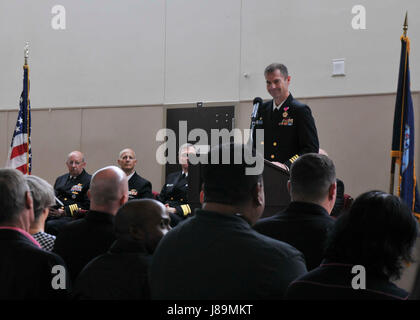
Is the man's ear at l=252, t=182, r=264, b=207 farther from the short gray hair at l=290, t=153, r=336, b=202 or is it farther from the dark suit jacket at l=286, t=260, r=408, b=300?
the short gray hair at l=290, t=153, r=336, b=202

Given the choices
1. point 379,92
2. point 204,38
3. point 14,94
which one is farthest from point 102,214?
point 14,94

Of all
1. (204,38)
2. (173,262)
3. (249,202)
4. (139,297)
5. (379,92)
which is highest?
(204,38)

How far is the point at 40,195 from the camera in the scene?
7.39 feet

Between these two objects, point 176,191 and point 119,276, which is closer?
point 119,276

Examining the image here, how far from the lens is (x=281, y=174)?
3154 millimetres

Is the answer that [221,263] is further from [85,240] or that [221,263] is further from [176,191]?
[176,191]

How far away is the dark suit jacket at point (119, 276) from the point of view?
5.57ft

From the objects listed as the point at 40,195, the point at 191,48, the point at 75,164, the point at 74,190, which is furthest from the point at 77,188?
the point at 40,195

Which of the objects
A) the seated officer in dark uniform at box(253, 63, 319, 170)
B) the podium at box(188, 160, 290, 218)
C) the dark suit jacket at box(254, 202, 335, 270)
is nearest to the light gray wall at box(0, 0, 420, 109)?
the seated officer in dark uniform at box(253, 63, 319, 170)

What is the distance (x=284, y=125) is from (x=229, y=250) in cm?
235

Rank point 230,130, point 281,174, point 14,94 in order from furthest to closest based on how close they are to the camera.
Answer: point 14,94
point 230,130
point 281,174

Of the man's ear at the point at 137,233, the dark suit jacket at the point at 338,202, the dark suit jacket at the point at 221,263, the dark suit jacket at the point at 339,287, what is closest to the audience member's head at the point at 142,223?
the man's ear at the point at 137,233

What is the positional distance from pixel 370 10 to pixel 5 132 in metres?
5.07

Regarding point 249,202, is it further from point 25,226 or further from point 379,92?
point 379,92
